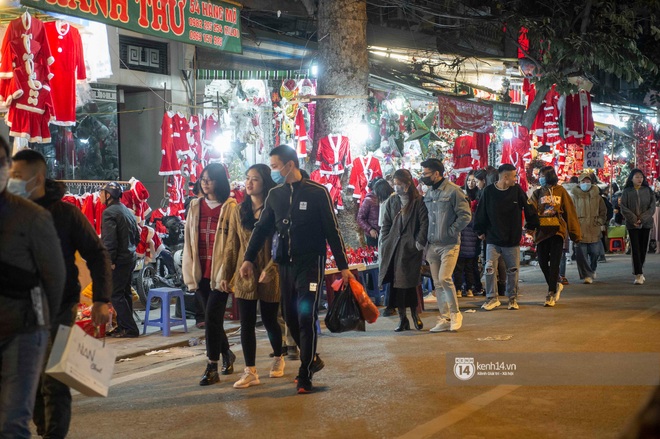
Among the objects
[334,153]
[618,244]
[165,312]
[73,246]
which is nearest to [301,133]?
[334,153]

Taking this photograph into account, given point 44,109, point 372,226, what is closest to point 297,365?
point 44,109

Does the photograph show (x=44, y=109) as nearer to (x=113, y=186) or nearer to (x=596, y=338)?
(x=113, y=186)

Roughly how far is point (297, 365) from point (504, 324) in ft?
11.7

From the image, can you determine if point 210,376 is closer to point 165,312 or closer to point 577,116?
point 165,312

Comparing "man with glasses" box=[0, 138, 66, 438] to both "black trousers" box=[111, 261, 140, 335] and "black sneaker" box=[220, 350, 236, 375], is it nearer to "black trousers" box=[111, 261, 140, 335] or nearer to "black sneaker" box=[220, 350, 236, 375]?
"black sneaker" box=[220, 350, 236, 375]

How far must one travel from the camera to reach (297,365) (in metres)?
9.09

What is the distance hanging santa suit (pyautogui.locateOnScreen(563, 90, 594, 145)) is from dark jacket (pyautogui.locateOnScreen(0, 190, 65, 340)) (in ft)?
67.7

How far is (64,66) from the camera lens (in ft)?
35.4

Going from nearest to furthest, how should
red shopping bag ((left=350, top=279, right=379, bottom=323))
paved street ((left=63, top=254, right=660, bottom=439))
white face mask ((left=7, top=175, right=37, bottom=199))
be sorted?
white face mask ((left=7, top=175, right=37, bottom=199)) < paved street ((left=63, top=254, right=660, bottom=439)) < red shopping bag ((left=350, top=279, right=379, bottom=323))

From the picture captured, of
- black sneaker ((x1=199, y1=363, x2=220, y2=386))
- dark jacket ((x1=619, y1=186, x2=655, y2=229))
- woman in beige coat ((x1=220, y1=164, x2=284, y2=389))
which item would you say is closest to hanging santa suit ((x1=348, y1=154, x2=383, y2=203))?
dark jacket ((x1=619, y1=186, x2=655, y2=229))

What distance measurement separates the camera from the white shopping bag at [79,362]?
464 centimetres

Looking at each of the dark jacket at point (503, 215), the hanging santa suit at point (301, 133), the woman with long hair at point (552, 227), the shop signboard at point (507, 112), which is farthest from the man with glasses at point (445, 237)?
the shop signboard at point (507, 112)

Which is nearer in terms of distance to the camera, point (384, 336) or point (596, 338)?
point (596, 338)

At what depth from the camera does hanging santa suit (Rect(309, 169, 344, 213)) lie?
16.3 metres
